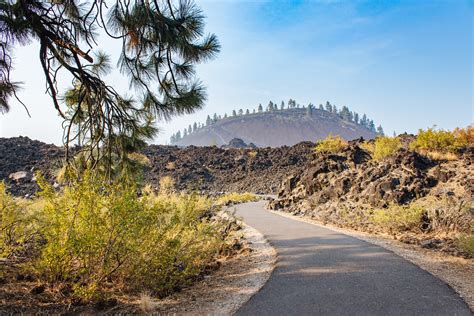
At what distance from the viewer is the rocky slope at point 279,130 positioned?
161m

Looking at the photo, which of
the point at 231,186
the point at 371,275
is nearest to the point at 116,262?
the point at 371,275

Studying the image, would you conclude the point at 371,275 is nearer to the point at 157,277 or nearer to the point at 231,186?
the point at 157,277

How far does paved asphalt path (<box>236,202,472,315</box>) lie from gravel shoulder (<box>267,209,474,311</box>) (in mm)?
166

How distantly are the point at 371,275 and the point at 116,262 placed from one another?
3475mm

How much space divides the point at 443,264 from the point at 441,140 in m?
9.30

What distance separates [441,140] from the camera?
13258 mm

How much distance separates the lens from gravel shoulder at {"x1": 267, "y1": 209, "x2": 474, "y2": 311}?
4379 mm

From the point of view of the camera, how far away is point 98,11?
557 centimetres

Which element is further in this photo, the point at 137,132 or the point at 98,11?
the point at 137,132

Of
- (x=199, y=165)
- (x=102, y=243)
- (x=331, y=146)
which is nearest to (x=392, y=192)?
(x=331, y=146)

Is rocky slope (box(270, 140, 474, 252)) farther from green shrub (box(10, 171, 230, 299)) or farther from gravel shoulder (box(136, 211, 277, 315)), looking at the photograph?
green shrub (box(10, 171, 230, 299))

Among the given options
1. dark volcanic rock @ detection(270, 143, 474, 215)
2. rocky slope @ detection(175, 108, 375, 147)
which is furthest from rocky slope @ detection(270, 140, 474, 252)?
rocky slope @ detection(175, 108, 375, 147)

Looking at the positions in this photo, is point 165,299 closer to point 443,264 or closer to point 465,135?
point 443,264

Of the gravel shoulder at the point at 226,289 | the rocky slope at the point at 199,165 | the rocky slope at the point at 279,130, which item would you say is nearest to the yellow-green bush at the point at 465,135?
the gravel shoulder at the point at 226,289
